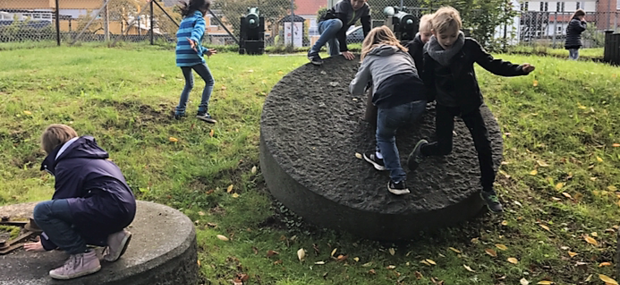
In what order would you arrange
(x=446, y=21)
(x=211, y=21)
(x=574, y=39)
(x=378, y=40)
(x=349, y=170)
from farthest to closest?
(x=211, y=21)
(x=574, y=39)
(x=349, y=170)
(x=378, y=40)
(x=446, y=21)

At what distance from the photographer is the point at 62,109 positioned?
267 inches

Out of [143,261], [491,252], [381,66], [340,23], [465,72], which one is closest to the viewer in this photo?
[143,261]

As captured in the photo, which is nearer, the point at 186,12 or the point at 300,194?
the point at 300,194

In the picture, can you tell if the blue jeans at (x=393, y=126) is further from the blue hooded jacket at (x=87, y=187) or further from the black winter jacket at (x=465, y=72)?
the blue hooded jacket at (x=87, y=187)

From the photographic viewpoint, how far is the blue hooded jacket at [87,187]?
9.95 feet

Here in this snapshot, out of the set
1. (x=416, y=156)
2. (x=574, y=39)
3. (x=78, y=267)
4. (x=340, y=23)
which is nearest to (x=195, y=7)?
(x=340, y=23)

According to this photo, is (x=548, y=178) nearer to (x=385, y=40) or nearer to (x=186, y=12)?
(x=385, y=40)

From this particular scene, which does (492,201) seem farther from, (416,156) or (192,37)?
(192,37)

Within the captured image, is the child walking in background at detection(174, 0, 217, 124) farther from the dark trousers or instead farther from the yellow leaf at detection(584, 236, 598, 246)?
the yellow leaf at detection(584, 236, 598, 246)

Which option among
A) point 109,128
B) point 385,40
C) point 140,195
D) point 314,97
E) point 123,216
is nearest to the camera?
point 123,216

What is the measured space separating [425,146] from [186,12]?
350 centimetres

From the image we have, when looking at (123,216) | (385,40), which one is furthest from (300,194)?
(123,216)

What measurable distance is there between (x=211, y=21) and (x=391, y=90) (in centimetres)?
1530

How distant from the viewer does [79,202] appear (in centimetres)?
302
